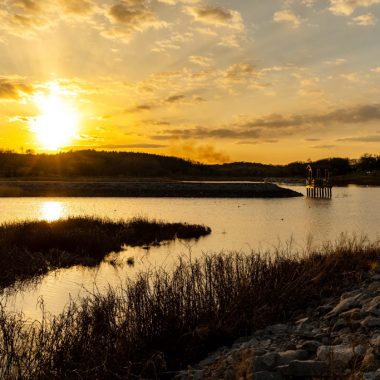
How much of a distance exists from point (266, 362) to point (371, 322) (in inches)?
104

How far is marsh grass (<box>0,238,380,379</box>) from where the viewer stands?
896 cm

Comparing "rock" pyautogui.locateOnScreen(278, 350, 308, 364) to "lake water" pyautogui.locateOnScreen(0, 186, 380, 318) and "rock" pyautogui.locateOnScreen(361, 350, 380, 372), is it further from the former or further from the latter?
"lake water" pyautogui.locateOnScreen(0, 186, 380, 318)

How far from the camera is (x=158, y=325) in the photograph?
1080cm


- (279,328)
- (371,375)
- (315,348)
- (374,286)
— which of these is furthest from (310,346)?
(374,286)

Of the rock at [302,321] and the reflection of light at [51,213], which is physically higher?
the rock at [302,321]

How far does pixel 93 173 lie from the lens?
609 feet

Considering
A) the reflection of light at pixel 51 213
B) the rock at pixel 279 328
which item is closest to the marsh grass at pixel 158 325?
the rock at pixel 279 328

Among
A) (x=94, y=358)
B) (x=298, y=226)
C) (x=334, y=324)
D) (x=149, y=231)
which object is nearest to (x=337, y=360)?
(x=334, y=324)

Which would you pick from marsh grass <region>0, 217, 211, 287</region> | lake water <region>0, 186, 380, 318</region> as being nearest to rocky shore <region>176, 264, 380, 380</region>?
lake water <region>0, 186, 380, 318</region>

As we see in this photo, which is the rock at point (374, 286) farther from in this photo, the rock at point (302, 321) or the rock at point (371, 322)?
A: the rock at point (371, 322)

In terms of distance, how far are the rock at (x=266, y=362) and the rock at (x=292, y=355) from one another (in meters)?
0.10

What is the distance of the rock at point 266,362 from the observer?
300 inches

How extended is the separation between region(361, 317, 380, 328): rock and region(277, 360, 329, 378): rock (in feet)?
7.63

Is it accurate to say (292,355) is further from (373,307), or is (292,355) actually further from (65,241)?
(65,241)
